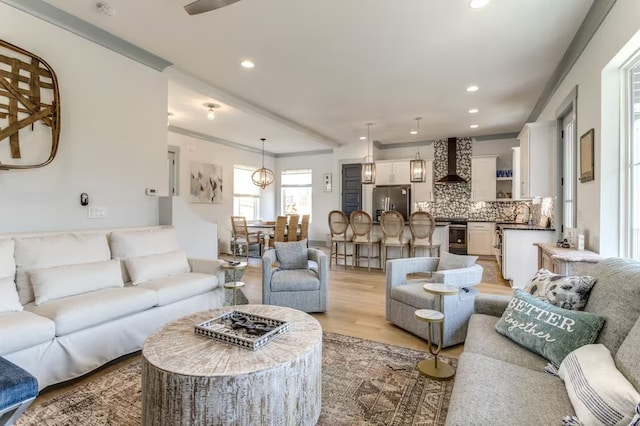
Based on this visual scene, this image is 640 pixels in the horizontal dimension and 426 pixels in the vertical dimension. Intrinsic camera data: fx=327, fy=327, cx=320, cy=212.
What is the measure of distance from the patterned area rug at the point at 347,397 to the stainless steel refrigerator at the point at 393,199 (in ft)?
18.8

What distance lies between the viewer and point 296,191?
9883mm

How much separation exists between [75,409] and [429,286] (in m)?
2.38

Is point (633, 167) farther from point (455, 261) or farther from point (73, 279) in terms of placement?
point (73, 279)

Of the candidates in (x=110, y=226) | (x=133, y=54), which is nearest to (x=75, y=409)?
(x=110, y=226)

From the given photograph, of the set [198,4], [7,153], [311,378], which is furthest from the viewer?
[7,153]

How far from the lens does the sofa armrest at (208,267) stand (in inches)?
133

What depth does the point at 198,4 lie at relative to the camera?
7.32ft

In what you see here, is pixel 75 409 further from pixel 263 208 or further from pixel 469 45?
pixel 263 208

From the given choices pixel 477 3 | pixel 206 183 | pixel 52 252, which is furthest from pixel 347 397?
pixel 206 183

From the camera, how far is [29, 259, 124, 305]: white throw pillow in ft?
7.66

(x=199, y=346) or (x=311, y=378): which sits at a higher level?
(x=199, y=346)

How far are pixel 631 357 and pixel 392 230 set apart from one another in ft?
14.7

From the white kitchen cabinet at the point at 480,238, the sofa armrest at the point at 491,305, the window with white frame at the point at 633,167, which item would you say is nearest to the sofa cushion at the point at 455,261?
the sofa armrest at the point at 491,305

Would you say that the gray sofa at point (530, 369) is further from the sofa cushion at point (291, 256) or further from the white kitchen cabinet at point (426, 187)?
the white kitchen cabinet at point (426, 187)
